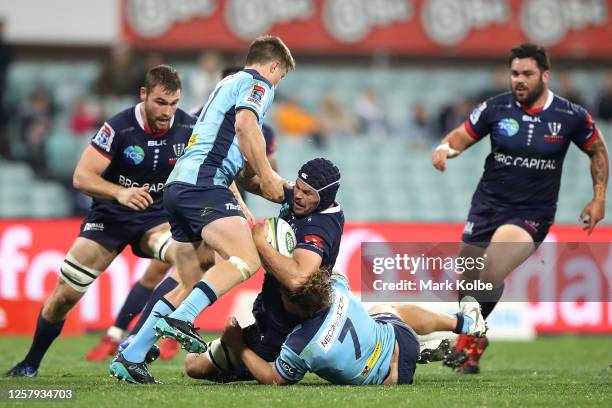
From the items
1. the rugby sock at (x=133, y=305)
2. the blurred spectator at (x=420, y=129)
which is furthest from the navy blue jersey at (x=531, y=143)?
the blurred spectator at (x=420, y=129)

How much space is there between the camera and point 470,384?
818 centimetres

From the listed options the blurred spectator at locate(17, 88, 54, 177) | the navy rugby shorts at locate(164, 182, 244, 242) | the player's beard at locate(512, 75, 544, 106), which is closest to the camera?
the navy rugby shorts at locate(164, 182, 244, 242)

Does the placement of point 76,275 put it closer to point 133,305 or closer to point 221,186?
point 133,305

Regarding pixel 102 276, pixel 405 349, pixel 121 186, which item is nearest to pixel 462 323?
pixel 405 349

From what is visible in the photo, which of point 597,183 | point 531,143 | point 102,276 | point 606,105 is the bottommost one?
point 102,276

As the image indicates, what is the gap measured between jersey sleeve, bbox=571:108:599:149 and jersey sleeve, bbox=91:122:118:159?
4.21 meters

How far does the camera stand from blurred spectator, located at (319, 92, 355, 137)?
2022 centimetres

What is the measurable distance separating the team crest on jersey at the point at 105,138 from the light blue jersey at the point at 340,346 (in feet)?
7.80

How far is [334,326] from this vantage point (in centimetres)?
750

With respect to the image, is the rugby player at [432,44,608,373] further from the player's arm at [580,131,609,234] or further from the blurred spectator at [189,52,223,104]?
the blurred spectator at [189,52,223,104]

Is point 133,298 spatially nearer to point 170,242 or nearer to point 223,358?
point 170,242

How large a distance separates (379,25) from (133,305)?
12.7 m

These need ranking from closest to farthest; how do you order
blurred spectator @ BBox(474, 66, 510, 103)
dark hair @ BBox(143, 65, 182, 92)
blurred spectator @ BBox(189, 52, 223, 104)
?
dark hair @ BBox(143, 65, 182, 92), blurred spectator @ BBox(189, 52, 223, 104), blurred spectator @ BBox(474, 66, 510, 103)

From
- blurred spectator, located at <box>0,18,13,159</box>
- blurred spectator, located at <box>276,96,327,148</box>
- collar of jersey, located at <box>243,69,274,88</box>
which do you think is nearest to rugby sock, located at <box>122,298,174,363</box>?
collar of jersey, located at <box>243,69,274,88</box>
